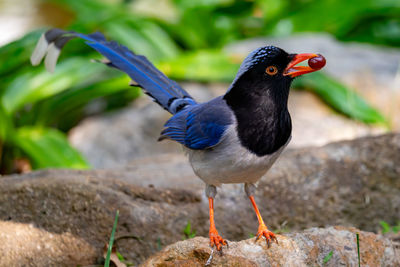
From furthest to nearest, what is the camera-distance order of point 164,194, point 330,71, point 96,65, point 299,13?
point 299,13 → point 330,71 → point 96,65 → point 164,194

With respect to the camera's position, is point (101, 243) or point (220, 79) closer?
point (101, 243)

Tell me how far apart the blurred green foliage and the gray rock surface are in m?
2.19

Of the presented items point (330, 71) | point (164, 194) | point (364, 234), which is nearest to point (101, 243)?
point (164, 194)

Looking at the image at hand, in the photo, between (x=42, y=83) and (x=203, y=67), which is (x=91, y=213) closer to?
(x=42, y=83)

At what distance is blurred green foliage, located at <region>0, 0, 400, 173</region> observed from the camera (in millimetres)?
6465

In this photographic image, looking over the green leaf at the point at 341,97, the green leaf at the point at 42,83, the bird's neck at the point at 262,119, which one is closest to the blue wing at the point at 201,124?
the bird's neck at the point at 262,119

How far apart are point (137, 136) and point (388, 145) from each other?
368 cm

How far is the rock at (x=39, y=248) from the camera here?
3414mm

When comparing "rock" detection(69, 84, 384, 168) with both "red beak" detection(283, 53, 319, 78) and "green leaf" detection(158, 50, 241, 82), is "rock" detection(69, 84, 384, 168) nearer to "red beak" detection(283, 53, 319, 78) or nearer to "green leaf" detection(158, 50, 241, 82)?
"green leaf" detection(158, 50, 241, 82)

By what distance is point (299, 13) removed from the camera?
9.49m

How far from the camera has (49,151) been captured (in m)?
6.22


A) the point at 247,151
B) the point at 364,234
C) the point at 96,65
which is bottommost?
the point at 96,65

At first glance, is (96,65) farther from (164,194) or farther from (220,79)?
(164,194)

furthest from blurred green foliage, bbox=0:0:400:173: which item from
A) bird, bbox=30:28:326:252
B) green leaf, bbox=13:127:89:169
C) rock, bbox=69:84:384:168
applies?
bird, bbox=30:28:326:252
